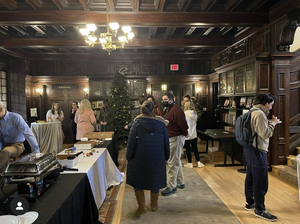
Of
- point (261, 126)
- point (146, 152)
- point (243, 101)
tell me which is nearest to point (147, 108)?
point (146, 152)

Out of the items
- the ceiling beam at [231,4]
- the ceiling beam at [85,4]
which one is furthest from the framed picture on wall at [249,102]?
the ceiling beam at [85,4]

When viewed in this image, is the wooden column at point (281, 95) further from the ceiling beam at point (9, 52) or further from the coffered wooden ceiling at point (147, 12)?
the ceiling beam at point (9, 52)

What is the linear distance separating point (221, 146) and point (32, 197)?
5567mm

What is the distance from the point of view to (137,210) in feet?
10.5

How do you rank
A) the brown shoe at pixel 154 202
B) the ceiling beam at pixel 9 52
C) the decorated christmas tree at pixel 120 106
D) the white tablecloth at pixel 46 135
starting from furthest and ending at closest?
the decorated christmas tree at pixel 120 106
the ceiling beam at pixel 9 52
the white tablecloth at pixel 46 135
the brown shoe at pixel 154 202

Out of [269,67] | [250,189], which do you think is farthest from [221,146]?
[250,189]

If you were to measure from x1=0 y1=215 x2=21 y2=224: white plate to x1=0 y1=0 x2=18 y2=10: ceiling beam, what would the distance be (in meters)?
4.16

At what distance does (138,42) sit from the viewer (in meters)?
6.76

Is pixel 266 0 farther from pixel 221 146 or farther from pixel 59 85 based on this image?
pixel 59 85

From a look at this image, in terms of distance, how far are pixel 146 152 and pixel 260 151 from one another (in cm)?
146

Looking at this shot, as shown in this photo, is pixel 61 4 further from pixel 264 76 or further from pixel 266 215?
pixel 266 215

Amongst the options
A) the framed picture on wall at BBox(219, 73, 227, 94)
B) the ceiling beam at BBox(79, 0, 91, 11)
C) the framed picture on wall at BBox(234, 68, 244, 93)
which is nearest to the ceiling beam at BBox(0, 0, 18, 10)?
the ceiling beam at BBox(79, 0, 91, 11)

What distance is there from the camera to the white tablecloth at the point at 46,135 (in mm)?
6277

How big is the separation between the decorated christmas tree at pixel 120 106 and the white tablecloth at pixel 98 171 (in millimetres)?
3249
